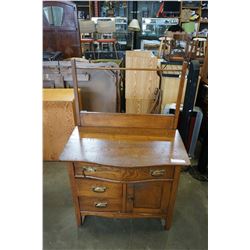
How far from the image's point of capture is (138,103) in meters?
2.30

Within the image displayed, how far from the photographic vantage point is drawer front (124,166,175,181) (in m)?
1.14

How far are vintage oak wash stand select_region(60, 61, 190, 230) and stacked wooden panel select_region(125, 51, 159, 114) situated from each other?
0.91m

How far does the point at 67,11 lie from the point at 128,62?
4.76 feet

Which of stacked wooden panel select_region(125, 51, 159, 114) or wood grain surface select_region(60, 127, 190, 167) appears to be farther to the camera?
stacked wooden panel select_region(125, 51, 159, 114)

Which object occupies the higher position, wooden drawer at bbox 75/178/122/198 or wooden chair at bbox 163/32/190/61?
wooden chair at bbox 163/32/190/61

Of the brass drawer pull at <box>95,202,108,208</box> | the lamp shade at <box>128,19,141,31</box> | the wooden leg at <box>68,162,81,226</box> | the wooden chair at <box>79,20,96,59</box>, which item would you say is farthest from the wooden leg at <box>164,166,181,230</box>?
the lamp shade at <box>128,19,141,31</box>

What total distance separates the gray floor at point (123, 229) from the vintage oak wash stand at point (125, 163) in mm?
103

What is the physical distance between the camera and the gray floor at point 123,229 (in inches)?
53.7

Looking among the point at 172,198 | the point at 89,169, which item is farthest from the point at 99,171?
the point at 172,198

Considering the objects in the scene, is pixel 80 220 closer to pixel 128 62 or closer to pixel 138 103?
pixel 138 103

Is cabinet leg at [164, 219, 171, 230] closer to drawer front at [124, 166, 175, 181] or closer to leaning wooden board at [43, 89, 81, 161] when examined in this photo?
drawer front at [124, 166, 175, 181]

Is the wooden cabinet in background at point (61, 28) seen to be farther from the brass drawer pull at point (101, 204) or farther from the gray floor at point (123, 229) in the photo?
the brass drawer pull at point (101, 204)

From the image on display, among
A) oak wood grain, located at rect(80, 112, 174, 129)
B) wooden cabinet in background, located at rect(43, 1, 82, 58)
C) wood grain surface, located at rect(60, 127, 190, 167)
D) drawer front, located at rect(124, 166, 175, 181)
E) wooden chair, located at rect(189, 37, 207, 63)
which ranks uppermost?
wooden cabinet in background, located at rect(43, 1, 82, 58)

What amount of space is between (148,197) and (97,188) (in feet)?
1.10
